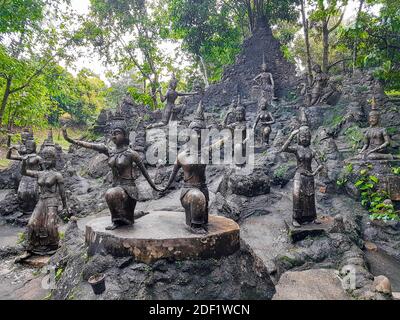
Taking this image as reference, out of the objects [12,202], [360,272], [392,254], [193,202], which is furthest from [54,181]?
[392,254]

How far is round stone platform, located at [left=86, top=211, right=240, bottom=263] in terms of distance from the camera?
353 centimetres

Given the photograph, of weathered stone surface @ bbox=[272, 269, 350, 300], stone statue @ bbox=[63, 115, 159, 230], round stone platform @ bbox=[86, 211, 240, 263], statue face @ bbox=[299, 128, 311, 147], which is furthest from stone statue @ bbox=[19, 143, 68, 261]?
statue face @ bbox=[299, 128, 311, 147]

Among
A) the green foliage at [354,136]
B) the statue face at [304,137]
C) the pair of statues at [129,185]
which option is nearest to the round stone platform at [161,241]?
the pair of statues at [129,185]

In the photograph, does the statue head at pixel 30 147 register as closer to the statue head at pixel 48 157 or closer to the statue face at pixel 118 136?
the statue head at pixel 48 157

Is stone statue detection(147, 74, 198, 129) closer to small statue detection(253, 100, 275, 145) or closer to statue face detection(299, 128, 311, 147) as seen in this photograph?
small statue detection(253, 100, 275, 145)

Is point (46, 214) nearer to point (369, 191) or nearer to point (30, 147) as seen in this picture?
point (30, 147)

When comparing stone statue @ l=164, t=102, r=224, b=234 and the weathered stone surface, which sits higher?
stone statue @ l=164, t=102, r=224, b=234

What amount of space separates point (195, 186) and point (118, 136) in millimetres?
1334

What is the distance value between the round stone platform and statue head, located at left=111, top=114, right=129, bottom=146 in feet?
4.06

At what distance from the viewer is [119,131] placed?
4078 millimetres

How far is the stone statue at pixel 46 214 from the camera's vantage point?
19.4 ft

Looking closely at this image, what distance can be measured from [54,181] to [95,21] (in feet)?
65.8

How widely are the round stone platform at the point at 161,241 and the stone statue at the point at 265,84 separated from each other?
1327 centimetres

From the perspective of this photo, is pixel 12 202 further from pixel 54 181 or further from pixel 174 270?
pixel 174 270
